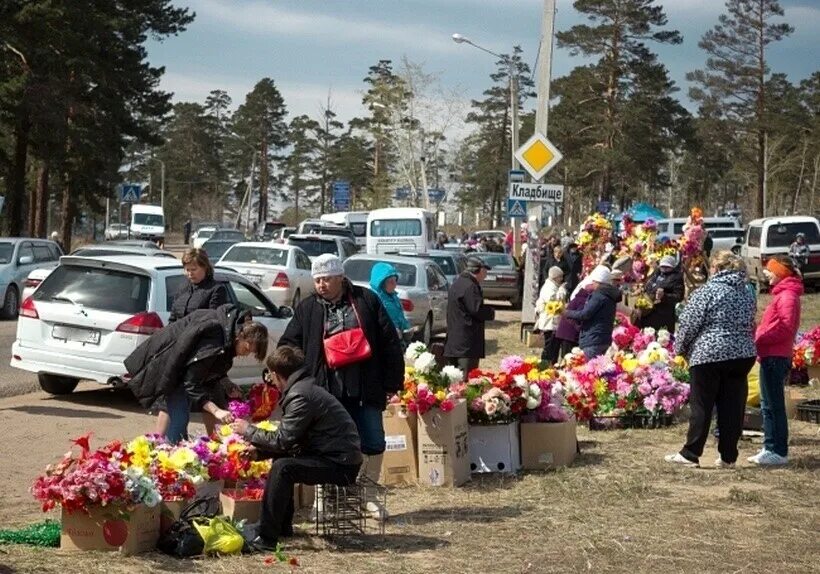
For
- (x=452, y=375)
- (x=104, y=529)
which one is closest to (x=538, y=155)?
(x=452, y=375)

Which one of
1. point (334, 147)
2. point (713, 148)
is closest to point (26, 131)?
point (713, 148)

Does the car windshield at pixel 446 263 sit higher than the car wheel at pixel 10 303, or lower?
higher

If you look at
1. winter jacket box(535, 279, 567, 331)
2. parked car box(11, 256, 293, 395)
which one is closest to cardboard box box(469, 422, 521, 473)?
parked car box(11, 256, 293, 395)

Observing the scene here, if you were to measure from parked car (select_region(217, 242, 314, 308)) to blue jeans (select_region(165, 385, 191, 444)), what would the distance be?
17.2 metres

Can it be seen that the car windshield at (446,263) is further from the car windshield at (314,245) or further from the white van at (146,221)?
the white van at (146,221)

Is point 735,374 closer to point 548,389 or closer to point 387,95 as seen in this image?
point 548,389

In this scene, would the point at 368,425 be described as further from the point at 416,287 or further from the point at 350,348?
the point at 416,287

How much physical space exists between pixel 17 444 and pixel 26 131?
3573 centimetres

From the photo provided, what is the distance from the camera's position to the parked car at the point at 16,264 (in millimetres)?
26359

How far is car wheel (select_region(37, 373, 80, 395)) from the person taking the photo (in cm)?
1453

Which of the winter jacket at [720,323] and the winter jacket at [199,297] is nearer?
the winter jacket at [199,297]

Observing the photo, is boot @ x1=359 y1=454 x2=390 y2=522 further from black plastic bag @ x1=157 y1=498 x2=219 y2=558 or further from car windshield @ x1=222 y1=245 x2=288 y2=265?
car windshield @ x1=222 y1=245 x2=288 y2=265

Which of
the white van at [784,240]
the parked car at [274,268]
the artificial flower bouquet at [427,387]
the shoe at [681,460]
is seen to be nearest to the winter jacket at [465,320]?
the artificial flower bouquet at [427,387]

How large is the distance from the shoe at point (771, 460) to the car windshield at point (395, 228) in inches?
1346
